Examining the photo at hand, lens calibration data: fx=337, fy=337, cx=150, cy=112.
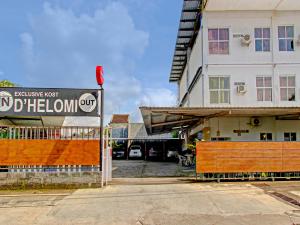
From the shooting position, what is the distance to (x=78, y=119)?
1177 cm

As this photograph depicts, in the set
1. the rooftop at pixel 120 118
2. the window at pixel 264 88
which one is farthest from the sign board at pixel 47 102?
the rooftop at pixel 120 118

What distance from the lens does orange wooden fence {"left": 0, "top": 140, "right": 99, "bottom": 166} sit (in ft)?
36.8

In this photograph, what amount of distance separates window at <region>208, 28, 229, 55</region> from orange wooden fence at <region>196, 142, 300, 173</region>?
8.58m

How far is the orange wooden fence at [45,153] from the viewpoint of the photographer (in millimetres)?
11219

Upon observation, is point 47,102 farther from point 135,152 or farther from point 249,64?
point 135,152

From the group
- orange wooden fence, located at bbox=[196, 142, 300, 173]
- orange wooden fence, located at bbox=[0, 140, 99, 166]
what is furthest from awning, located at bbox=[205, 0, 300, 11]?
orange wooden fence, located at bbox=[0, 140, 99, 166]

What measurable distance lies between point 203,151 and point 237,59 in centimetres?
915

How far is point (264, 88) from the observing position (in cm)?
1981

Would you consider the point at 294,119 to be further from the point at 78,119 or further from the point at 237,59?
the point at 78,119

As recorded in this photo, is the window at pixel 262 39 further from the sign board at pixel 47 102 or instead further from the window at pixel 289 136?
the sign board at pixel 47 102

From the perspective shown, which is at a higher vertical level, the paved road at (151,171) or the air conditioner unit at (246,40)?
the air conditioner unit at (246,40)

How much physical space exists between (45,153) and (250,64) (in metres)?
13.4

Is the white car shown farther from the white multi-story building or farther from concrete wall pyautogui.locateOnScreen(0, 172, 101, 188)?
concrete wall pyautogui.locateOnScreen(0, 172, 101, 188)

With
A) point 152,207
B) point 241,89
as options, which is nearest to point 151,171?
point 241,89
